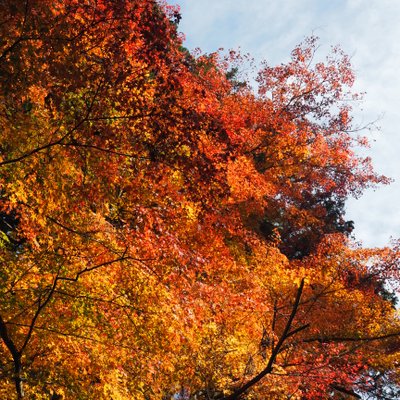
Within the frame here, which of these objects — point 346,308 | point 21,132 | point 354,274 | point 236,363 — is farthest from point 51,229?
point 354,274

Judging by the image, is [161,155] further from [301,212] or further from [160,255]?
[301,212]

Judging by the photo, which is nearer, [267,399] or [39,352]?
[39,352]

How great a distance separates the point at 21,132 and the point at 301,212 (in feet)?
80.8

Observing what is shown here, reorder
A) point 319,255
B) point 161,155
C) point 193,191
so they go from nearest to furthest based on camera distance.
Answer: point 161,155 < point 193,191 < point 319,255

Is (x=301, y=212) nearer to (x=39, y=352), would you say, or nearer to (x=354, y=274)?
(x=354, y=274)

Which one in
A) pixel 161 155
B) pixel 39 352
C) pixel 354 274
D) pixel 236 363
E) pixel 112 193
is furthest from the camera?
pixel 354 274

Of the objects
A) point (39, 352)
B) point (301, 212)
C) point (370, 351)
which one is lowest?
point (39, 352)

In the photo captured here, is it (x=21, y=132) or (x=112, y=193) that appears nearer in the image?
(x=21, y=132)

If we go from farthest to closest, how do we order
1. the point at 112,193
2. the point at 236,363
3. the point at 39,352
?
the point at 112,193
the point at 236,363
the point at 39,352

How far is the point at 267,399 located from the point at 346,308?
9602 mm

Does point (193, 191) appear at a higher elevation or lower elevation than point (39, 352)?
higher

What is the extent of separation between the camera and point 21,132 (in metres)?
A: 8.02

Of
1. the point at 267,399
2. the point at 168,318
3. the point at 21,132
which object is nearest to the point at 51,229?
the point at 21,132

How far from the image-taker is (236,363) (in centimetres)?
1155
